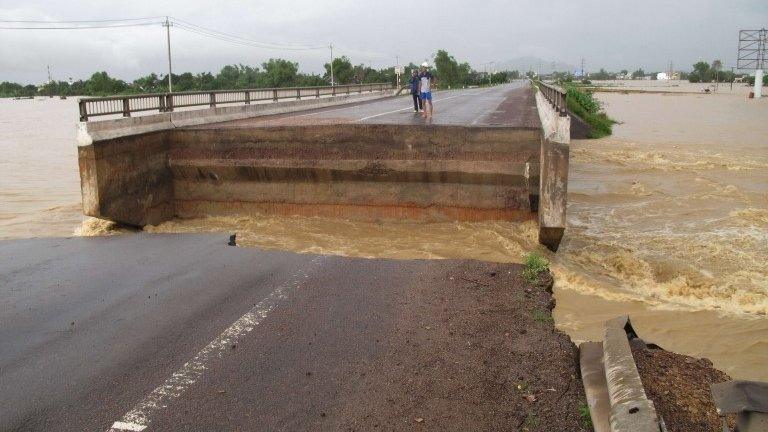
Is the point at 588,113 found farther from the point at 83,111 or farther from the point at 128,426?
the point at 128,426

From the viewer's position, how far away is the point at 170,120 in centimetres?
1430

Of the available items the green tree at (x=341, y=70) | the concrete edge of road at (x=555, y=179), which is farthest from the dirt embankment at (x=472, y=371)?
the green tree at (x=341, y=70)

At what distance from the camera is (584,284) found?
9.30 m

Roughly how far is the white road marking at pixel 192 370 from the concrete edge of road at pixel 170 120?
6497 mm

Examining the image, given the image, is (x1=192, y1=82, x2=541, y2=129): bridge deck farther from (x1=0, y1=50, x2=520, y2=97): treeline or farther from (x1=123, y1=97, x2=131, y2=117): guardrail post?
(x1=0, y1=50, x2=520, y2=97): treeline

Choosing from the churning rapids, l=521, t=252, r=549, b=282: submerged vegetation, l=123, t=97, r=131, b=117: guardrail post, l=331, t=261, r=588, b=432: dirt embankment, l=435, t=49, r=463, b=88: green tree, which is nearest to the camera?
l=331, t=261, r=588, b=432: dirt embankment

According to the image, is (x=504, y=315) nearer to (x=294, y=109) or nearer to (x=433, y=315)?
(x=433, y=315)

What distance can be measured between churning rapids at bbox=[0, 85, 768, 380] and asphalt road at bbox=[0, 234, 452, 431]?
267 centimetres

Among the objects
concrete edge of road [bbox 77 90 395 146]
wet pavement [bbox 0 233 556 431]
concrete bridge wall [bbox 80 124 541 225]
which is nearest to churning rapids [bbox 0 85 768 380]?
concrete bridge wall [bbox 80 124 541 225]

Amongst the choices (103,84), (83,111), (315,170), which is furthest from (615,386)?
(103,84)

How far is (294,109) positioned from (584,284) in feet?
56.0

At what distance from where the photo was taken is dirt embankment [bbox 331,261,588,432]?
402 centimetres

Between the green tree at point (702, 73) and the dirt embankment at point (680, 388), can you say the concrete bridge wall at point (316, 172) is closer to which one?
the dirt embankment at point (680, 388)

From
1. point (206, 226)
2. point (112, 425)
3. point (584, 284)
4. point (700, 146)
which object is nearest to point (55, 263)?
point (206, 226)
